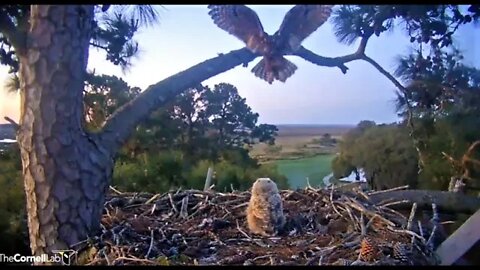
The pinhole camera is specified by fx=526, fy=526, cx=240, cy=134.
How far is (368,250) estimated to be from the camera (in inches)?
37.4

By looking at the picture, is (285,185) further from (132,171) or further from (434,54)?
(434,54)

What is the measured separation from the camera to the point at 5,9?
108 centimetres

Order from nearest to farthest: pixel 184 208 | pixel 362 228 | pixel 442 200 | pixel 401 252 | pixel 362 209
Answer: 1. pixel 401 252
2. pixel 362 228
3. pixel 362 209
4. pixel 184 208
5. pixel 442 200

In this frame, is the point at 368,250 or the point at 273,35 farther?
the point at 273,35

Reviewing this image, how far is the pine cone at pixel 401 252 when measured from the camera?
93cm

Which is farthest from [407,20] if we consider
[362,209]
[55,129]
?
[55,129]

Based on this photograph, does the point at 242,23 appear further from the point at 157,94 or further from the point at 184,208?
the point at 184,208

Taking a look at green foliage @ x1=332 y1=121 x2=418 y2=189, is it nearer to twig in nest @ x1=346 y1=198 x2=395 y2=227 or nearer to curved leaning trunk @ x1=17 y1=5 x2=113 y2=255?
twig in nest @ x1=346 y1=198 x2=395 y2=227

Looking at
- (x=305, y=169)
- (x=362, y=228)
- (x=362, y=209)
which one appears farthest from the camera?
(x=305, y=169)

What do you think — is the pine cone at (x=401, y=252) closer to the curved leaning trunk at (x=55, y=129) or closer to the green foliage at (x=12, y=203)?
the curved leaning trunk at (x=55, y=129)

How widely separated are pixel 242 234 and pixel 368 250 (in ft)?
1.05

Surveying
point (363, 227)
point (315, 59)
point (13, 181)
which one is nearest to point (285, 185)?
point (315, 59)

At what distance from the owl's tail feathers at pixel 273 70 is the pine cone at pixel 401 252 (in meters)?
0.55

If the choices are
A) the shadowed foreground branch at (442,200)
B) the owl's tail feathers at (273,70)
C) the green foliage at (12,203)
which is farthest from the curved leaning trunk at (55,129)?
the shadowed foreground branch at (442,200)
